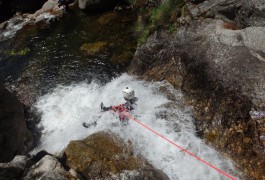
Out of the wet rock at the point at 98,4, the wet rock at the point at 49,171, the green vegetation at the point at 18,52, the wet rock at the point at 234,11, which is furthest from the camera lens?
the wet rock at the point at 98,4

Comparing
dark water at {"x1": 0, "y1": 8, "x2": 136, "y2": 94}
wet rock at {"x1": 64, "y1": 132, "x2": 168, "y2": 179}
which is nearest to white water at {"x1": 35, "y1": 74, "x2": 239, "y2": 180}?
wet rock at {"x1": 64, "y1": 132, "x2": 168, "y2": 179}

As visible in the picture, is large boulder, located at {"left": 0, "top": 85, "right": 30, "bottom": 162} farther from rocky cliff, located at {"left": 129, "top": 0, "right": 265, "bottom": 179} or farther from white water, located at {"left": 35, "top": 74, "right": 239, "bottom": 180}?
rocky cliff, located at {"left": 129, "top": 0, "right": 265, "bottom": 179}

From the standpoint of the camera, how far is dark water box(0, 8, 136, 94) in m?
16.0

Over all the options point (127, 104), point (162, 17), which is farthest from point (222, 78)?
point (162, 17)

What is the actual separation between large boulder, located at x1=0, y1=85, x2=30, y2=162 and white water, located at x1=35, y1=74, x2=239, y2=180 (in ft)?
3.42

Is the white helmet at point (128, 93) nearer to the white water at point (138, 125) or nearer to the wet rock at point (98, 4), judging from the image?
the white water at point (138, 125)

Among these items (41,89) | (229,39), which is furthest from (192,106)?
(41,89)

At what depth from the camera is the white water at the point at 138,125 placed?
9.56m

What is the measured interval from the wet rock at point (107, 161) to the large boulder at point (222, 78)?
2581mm

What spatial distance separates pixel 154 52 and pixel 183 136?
532 centimetres

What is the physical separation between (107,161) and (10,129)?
4.10m

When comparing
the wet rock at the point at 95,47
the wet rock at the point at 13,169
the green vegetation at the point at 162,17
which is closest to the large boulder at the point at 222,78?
the green vegetation at the point at 162,17

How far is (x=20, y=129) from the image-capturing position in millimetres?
11594

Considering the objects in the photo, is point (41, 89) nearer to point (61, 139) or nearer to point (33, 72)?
point (33, 72)
